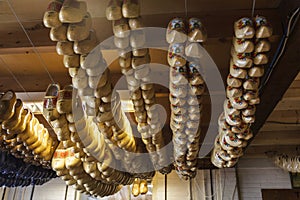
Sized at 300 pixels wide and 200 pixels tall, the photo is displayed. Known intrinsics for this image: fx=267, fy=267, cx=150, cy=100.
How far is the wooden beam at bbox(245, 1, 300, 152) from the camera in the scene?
1156mm

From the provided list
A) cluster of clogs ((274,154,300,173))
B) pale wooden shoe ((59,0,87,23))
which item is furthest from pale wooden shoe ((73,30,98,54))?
cluster of clogs ((274,154,300,173))

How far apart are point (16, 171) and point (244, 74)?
2.31 m

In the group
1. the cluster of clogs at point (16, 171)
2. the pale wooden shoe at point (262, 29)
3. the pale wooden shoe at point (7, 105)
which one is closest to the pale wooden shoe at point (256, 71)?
the pale wooden shoe at point (262, 29)

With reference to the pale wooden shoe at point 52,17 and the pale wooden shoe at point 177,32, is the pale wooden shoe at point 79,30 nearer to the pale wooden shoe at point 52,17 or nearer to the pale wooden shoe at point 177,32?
the pale wooden shoe at point 52,17

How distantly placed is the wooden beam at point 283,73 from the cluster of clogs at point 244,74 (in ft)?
0.63

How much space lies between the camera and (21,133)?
180 centimetres

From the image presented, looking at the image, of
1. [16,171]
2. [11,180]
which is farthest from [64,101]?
[11,180]

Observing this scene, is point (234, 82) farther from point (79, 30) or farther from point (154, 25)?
point (79, 30)

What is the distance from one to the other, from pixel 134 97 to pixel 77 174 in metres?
1.22

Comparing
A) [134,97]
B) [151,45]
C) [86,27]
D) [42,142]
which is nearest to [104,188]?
[42,142]

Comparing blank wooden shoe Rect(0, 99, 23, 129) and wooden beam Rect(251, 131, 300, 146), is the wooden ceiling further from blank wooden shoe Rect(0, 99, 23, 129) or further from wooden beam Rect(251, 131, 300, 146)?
wooden beam Rect(251, 131, 300, 146)

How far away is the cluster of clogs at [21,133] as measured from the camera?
1.61 meters

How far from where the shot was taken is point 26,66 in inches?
74.9

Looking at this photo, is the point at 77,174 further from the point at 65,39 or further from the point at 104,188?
the point at 65,39
